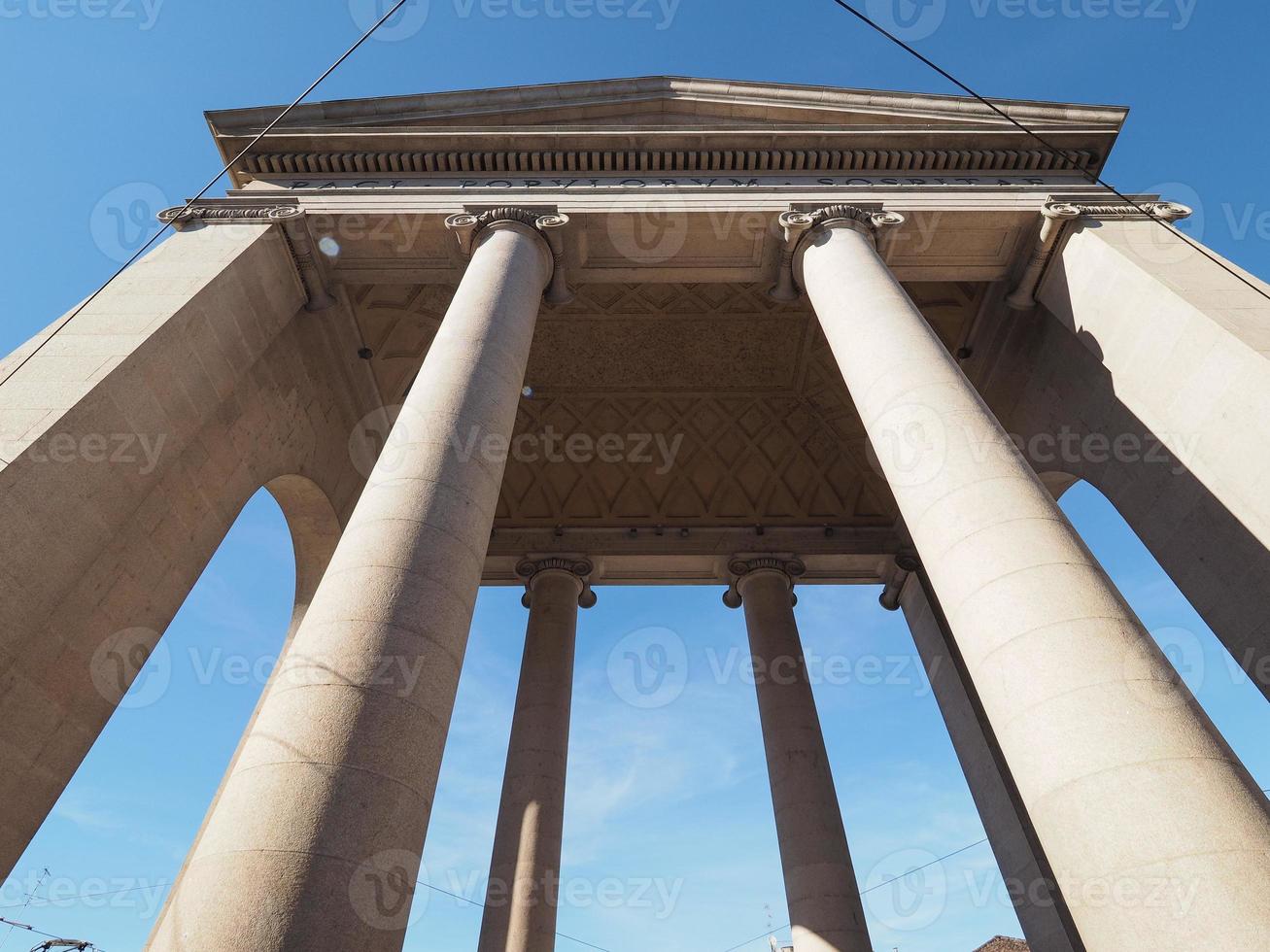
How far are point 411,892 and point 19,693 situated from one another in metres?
10.7

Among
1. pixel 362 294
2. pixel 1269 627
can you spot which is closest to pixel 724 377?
pixel 362 294

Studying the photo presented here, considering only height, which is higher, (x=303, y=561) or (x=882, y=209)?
(x=882, y=209)

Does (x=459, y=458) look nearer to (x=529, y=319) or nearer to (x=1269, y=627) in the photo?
(x=529, y=319)

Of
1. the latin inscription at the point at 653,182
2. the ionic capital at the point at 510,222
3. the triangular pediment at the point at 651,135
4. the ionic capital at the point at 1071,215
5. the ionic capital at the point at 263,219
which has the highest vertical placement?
the triangular pediment at the point at 651,135

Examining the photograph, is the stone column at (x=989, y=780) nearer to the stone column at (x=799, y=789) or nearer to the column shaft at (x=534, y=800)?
the stone column at (x=799, y=789)

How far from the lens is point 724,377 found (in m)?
33.8

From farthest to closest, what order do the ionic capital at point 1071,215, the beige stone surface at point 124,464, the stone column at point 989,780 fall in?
the stone column at point 989,780
the ionic capital at point 1071,215
the beige stone surface at point 124,464

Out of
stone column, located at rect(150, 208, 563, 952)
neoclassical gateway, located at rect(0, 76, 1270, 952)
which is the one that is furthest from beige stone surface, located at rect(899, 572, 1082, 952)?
stone column, located at rect(150, 208, 563, 952)

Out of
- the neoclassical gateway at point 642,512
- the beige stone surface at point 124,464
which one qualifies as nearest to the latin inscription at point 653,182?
the neoclassical gateway at point 642,512

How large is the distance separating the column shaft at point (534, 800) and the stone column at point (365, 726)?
14.3m

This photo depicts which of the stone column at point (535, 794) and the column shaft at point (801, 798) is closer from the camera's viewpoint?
the column shaft at point (801, 798)

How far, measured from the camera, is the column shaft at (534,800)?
20.1 metres

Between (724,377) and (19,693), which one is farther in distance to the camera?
(724,377)

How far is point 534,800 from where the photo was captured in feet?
73.0
